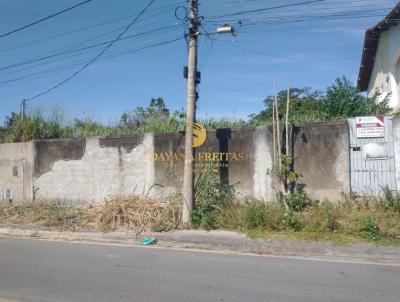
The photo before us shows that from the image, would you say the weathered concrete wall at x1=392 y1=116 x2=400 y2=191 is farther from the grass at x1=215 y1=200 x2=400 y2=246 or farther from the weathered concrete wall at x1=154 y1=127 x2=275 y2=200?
the weathered concrete wall at x1=154 y1=127 x2=275 y2=200

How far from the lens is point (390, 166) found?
32.3ft

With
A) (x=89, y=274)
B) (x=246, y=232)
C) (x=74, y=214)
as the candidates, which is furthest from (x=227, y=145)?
(x=89, y=274)

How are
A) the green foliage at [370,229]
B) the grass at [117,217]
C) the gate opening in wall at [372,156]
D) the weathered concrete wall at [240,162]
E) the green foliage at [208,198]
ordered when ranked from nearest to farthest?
the green foliage at [370,229] < the gate opening in wall at [372,156] < the green foliage at [208,198] < the grass at [117,217] < the weathered concrete wall at [240,162]

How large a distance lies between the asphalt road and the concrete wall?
3230mm

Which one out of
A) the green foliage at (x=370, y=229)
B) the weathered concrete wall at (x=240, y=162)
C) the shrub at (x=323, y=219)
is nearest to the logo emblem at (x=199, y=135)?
the weathered concrete wall at (x=240, y=162)

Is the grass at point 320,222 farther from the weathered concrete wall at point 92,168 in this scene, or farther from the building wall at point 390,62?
the building wall at point 390,62

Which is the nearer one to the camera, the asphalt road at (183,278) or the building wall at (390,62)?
the asphalt road at (183,278)

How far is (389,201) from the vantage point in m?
9.51

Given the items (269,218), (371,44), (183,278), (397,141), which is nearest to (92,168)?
(269,218)

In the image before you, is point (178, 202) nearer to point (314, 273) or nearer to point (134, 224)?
point (134, 224)

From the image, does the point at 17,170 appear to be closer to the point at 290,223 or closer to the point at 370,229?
the point at 290,223

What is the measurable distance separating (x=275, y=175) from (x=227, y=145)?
5.25 ft

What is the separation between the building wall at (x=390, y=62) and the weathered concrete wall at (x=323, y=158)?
882cm

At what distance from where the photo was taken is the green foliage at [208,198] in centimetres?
1034
